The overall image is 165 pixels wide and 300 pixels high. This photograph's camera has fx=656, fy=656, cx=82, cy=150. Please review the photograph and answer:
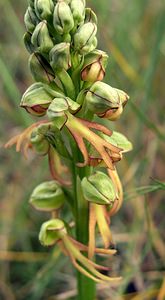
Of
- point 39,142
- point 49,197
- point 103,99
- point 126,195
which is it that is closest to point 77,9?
point 103,99

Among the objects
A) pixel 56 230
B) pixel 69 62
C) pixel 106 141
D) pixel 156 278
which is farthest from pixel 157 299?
pixel 69 62

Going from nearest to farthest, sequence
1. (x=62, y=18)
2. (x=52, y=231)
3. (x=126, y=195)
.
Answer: (x=62, y=18)
(x=52, y=231)
(x=126, y=195)

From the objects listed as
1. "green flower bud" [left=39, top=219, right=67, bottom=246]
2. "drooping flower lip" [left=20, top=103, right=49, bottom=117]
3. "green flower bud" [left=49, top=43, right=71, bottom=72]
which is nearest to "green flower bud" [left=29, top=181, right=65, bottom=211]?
"green flower bud" [left=39, top=219, right=67, bottom=246]

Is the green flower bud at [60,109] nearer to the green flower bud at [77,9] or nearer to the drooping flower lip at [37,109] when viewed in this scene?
the drooping flower lip at [37,109]

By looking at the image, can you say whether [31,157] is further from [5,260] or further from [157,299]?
[157,299]

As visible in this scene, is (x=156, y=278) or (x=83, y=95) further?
(x=156, y=278)

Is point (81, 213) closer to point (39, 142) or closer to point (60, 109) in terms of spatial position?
point (39, 142)

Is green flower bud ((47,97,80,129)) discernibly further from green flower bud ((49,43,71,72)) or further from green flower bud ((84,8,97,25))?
green flower bud ((84,8,97,25))
